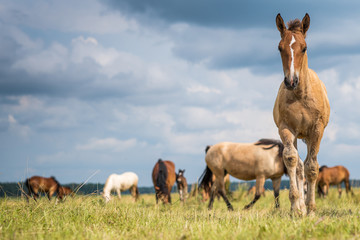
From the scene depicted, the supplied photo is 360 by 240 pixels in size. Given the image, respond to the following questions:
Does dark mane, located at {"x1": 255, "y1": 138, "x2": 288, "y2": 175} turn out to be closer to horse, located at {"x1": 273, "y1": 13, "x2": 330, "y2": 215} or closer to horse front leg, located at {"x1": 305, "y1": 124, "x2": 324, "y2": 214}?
horse front leg, located at {"x1": 305, "y1": 124, "x2": 324, "y2": 214}

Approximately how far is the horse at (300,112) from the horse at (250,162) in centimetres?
469

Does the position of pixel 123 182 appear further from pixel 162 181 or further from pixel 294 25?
pixel 294 25

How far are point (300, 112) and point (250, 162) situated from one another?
216 inches

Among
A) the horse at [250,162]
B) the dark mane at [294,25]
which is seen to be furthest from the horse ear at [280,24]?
the horse at [250,162]

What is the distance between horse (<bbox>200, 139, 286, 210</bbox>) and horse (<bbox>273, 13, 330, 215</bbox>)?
4.69m

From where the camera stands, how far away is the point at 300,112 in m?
5.46

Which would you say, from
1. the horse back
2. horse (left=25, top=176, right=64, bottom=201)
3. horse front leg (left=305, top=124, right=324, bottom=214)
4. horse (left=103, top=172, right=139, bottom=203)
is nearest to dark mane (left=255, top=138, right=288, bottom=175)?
the horse back

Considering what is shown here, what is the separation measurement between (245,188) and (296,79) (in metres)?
11.4

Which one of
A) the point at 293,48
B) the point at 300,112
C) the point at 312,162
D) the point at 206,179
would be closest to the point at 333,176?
the point at 206,179

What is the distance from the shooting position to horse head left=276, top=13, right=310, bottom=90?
479cm

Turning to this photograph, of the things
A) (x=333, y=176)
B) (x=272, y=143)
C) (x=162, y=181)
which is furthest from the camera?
(x=333, y=176)

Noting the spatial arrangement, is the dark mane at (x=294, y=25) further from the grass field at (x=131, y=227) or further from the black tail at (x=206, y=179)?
the black tail at (x=206, y=179)

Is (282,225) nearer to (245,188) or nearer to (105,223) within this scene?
(105,223)

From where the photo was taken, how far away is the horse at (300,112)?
515cm
